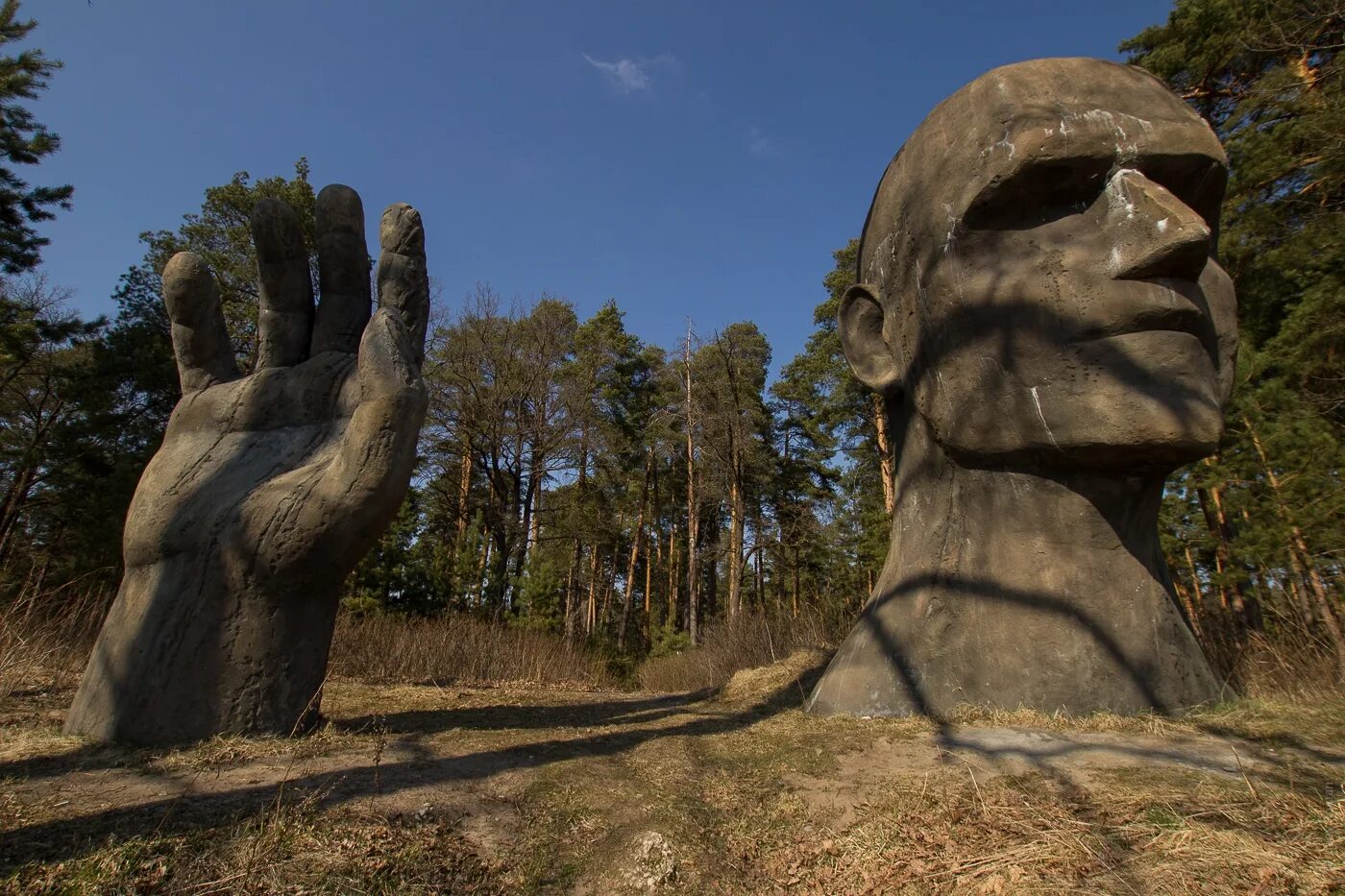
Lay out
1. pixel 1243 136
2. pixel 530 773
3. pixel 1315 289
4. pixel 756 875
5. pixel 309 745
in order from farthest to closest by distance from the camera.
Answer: pixel 1243 136, pixel 1315 289, pixel 309 745, pixel 530 773, pixel 756 875

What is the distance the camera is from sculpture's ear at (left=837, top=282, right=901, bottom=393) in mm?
4473

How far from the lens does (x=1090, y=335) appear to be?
347cm

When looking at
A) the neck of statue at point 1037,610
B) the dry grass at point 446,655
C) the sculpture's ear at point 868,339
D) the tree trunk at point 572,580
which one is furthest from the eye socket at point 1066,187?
the tree trunk at point 572,580

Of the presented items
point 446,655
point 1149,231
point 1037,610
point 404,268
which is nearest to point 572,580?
point 446,655

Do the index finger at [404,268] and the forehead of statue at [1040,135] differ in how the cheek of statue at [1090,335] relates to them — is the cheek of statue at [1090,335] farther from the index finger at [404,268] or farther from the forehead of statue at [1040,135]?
the index finger at [404,268]

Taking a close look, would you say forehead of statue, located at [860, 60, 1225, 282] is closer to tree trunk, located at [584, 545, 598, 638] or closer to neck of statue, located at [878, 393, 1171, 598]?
neck of statue, located at [878, 393, 1171, 598]

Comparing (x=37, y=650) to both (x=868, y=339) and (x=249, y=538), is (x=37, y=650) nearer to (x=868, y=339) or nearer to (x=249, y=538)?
(x=249, y=538)

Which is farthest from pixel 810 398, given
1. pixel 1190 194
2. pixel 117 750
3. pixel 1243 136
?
pixel 117 750

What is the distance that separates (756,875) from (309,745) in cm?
224

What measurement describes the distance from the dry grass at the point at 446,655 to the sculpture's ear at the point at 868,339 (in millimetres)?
7486

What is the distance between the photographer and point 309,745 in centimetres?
332

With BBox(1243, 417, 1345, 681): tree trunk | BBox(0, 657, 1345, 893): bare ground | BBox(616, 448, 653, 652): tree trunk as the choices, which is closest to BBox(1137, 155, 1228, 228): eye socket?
BBox(0, 657, 1345, 893): bare ground

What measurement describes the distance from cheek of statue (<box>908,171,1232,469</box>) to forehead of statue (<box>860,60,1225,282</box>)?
0.17 meters

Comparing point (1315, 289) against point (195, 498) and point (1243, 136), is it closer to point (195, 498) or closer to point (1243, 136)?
point (1243, 136)
